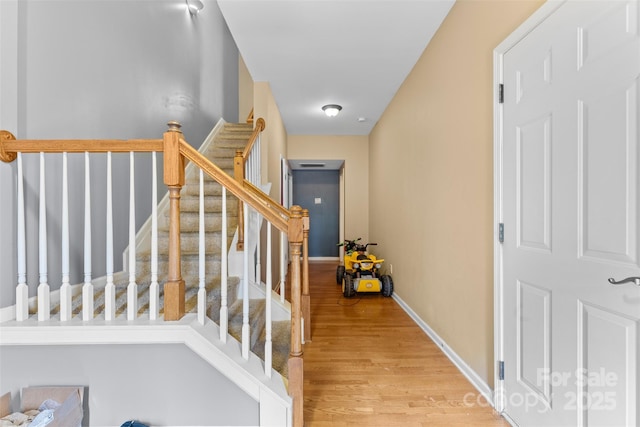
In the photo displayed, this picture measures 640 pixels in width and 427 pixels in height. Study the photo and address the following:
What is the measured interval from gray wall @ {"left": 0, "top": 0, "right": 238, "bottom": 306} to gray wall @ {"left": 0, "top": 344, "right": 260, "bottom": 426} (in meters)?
0.35

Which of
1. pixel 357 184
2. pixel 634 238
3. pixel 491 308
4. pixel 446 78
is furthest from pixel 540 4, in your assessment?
pixel 357 184

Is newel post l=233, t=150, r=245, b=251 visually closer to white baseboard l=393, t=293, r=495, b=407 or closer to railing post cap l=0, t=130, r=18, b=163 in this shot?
railing post cap l=0, t=130, r=18, b=163

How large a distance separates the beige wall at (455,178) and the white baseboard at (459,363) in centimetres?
4

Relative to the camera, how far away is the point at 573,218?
4.09 ft

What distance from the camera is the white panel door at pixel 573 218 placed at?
1043 millimetres

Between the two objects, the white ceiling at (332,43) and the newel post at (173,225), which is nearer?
the newel post at (173,225)

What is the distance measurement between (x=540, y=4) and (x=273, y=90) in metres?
3.02

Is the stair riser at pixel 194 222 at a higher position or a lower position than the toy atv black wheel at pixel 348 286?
higher

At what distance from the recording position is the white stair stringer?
52.8 inches

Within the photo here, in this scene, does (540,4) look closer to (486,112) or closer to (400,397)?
(486,112)

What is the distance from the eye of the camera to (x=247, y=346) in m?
1.49

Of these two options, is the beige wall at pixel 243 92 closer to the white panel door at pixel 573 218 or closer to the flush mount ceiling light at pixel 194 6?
the flush mount ceiling light at pixel 194 6

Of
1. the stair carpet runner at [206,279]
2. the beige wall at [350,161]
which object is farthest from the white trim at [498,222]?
the beige wall at [350,161]

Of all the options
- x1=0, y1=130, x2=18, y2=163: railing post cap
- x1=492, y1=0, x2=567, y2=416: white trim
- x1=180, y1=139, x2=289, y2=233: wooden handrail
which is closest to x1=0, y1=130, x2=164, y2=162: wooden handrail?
x1=0, y1=130, x2=18, y2=163: railing post cap
